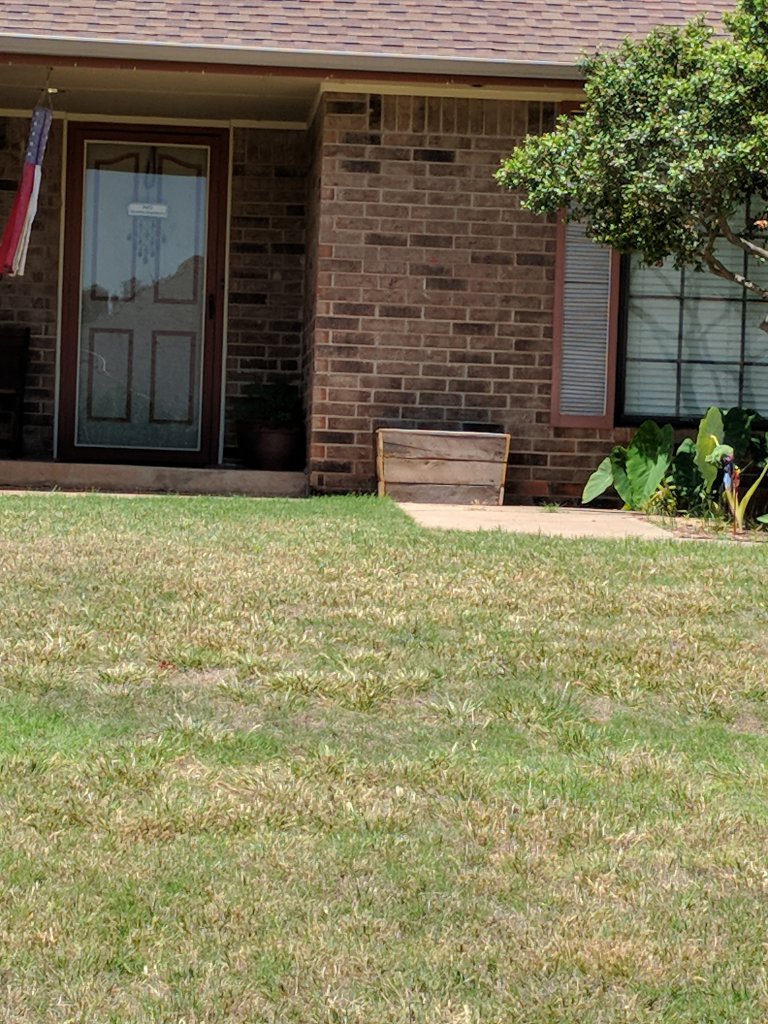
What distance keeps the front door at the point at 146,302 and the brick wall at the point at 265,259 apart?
5.7 inches

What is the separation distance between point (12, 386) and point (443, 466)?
3.70 meters

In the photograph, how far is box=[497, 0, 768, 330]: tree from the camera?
770 cm

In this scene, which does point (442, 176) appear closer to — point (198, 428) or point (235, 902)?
point (198, 428)

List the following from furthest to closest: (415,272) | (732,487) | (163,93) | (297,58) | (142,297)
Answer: (142,297), (163,93), (415,272), (297,58), (732,487)

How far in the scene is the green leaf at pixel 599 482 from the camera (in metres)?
9.30

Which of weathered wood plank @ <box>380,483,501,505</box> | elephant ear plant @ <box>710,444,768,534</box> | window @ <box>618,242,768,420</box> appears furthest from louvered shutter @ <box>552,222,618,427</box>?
elephant ear plant @ <box>710,444,768,534</box>

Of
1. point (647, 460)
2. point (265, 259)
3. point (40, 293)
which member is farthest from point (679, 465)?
point (40, 293)

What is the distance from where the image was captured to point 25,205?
978cm

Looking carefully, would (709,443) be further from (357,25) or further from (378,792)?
(378,792)

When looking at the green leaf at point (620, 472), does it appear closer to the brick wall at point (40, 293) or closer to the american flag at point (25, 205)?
the american flag at point (25, 205)

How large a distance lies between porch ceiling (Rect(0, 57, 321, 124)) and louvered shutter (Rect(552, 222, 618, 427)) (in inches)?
81.8

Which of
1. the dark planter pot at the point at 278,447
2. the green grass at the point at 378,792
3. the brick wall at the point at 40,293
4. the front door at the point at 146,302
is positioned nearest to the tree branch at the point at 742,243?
the green grass at the point at 378,792

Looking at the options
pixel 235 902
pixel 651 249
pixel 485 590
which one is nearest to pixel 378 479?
pixel 651 249

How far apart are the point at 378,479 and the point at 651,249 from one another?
7.78 feet
